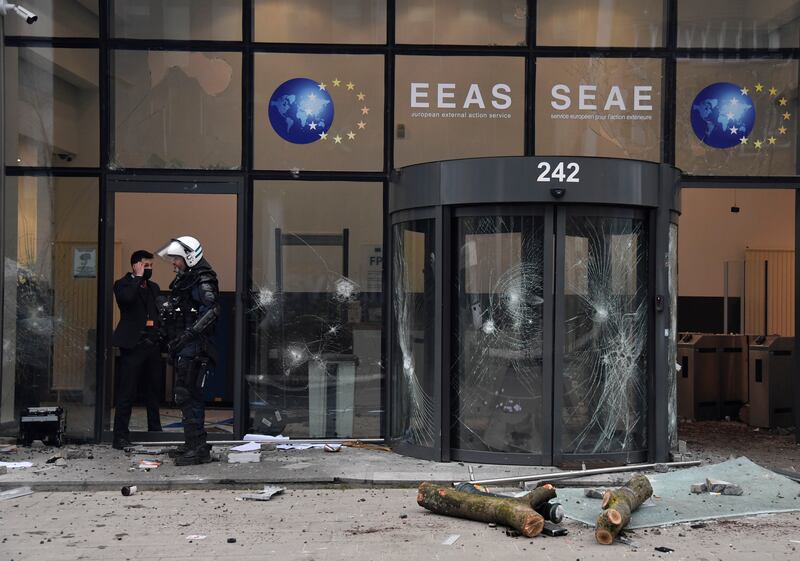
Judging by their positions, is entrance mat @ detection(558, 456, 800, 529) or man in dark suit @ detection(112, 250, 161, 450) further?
man in dark suit @ detection(112, 250, 161, 450)

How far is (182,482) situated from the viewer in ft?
28.6

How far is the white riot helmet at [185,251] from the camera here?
947 cm

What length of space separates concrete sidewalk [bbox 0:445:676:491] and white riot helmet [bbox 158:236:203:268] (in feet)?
6.38

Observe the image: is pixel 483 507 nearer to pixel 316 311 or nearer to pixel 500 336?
pixel 500 336

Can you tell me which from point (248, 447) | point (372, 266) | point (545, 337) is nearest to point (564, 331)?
point (545, 337)

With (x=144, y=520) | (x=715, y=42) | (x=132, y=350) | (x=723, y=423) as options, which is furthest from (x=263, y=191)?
(x=723, y=423)

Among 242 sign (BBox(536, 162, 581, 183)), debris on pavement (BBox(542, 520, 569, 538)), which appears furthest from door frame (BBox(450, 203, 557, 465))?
debris on pavement (BBox(542, 520, 569, 538))

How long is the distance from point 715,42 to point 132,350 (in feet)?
23.2

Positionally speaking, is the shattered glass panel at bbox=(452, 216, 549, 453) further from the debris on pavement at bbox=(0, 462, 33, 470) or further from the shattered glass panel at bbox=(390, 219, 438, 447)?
the debris on pavement at bbox=(0, 462, 33, 470)

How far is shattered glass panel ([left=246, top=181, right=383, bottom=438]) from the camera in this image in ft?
35.1

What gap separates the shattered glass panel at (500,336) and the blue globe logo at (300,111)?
7.32 feet

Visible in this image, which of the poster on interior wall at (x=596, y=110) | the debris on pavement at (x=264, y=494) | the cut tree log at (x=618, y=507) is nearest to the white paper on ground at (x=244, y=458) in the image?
the debris on pavement at (x=264, y=494)

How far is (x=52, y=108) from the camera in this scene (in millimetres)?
10672

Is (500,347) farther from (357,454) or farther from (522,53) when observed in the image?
(522,53)
